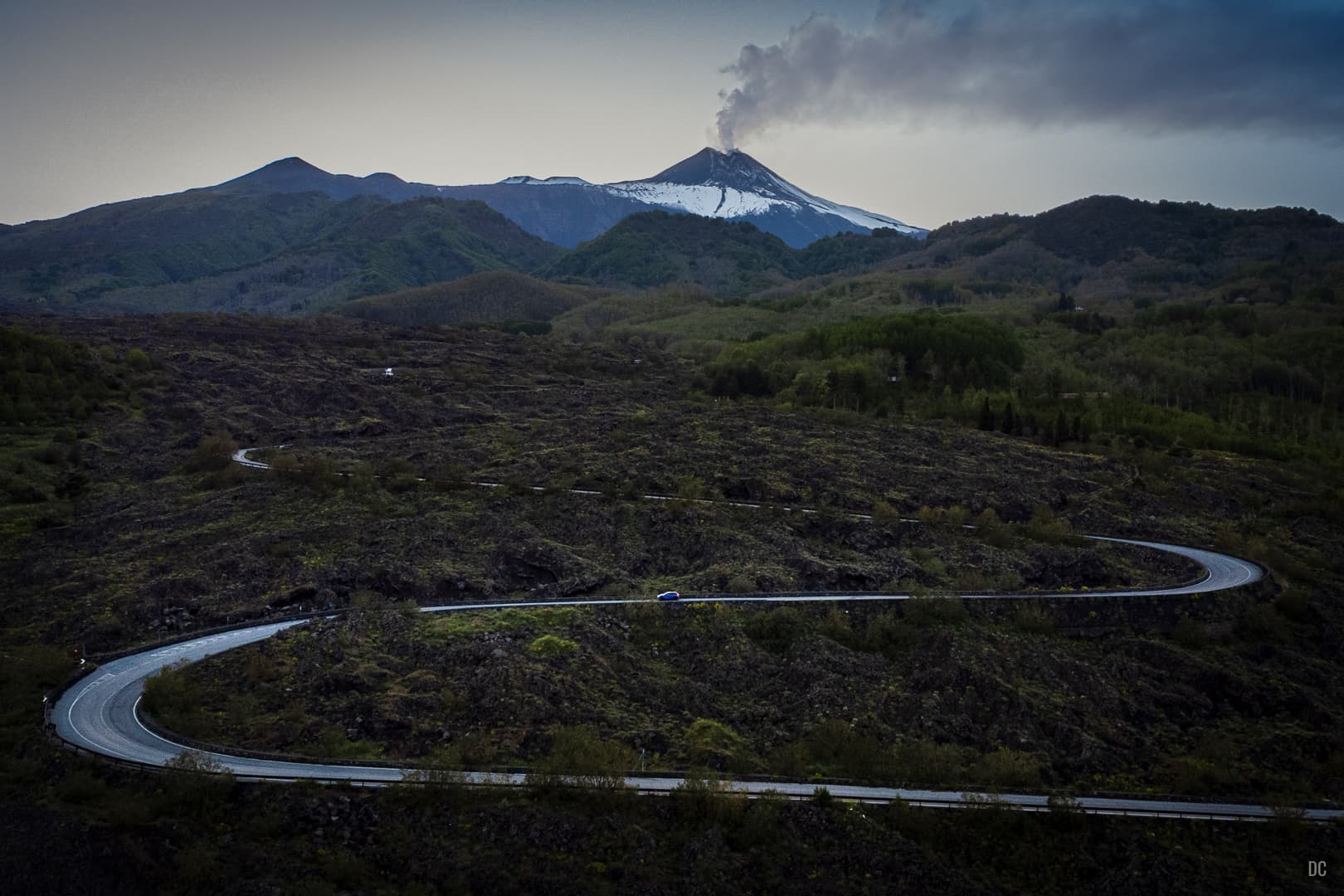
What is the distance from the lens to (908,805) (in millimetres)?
22969

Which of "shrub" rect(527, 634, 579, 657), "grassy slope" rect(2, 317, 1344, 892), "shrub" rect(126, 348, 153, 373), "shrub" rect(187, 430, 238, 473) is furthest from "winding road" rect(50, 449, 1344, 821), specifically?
"shrub" rect(126, 348, 153, 373)

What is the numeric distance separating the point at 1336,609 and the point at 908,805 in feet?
91.3

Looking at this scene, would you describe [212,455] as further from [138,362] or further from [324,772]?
[324,772]

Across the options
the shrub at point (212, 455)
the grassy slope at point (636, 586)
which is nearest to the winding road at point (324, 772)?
the grassy slope at point (636, 586)

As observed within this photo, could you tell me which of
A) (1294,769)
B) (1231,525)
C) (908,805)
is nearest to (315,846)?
(908,805)

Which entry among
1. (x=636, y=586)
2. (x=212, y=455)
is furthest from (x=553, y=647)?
(x=212, y=455)

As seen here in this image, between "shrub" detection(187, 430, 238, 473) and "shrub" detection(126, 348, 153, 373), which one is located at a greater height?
"shrub" detection(126, 348, 153, 373)

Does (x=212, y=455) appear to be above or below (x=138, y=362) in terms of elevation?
below

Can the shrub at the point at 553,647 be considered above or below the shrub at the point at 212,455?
below

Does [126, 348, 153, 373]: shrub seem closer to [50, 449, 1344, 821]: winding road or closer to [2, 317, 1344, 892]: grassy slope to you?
[2, 317, 1344, 892]: grassy slope

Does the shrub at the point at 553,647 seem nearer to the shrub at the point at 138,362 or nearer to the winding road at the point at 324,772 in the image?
the winding road at the point at 324,772

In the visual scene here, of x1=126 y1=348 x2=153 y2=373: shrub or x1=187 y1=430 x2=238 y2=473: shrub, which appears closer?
x1=187 y1=430 x2=238 y2=473: shrub

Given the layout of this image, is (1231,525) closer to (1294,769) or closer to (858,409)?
(1294,769)

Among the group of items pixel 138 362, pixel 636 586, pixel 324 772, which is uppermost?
pixel 138 362
